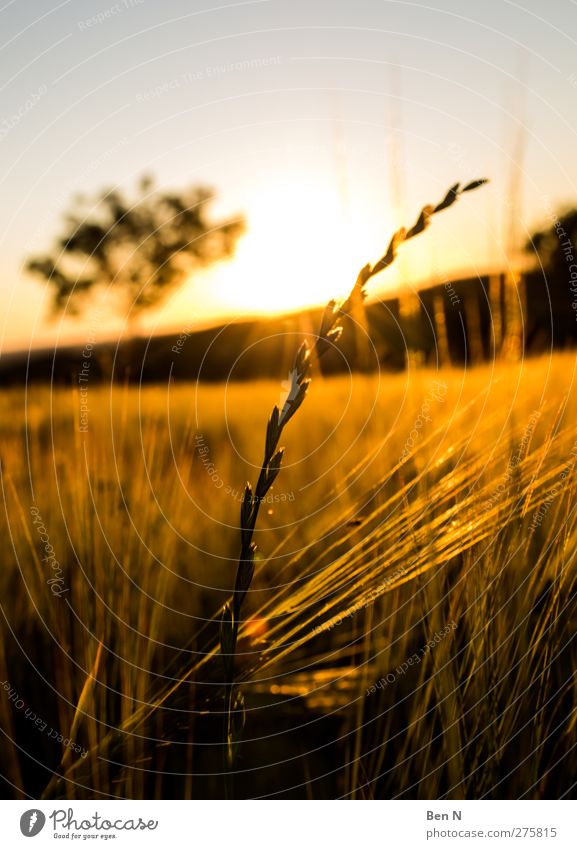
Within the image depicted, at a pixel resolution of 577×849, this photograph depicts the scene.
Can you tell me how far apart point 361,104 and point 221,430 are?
0.70 metres

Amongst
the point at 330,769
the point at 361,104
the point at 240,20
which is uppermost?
the point at 240,20

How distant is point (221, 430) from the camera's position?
1384 mm

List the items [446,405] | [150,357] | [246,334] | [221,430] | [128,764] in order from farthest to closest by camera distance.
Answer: [221,430] < [150,357] < [246,334] < [446,405] < [128,764]

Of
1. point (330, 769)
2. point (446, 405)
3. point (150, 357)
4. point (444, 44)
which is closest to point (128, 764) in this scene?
point (330, 769)

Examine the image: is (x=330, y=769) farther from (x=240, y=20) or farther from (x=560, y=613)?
(x=240, y=20)
